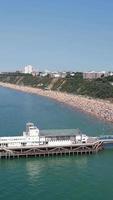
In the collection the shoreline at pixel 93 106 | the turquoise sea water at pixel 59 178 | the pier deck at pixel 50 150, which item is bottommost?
the turquoise sea water at pixel 59 178

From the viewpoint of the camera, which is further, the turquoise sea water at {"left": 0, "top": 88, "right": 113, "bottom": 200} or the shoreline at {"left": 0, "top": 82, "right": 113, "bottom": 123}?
the shoreline at {"left": 0, "top": 82, "right": 113, "bottom": 123}

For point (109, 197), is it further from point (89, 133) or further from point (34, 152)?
point (89, 133)

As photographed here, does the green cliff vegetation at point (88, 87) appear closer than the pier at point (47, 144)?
No

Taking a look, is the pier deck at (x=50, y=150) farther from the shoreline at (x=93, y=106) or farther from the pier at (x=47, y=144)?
the shoreline at (x=93, y=106)

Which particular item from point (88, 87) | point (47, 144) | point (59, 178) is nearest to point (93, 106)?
point (88, 87)

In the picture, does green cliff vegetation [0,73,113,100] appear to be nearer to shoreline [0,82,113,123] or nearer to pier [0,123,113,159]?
shoreline [0,82,113,123]

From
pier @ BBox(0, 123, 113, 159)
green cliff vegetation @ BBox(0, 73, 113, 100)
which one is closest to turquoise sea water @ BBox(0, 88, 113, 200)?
pier @ BBox(0, 123, 113, 159)

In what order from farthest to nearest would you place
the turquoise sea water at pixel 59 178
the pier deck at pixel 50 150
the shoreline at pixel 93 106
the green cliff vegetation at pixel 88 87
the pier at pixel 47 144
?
the green cliff vegetation at pixel 88 87
the shoreline at pixel 93 106
the pier at pixel 47 144
the pier deck at pixel 50 150
the turquoise sea water at pixel 59 178

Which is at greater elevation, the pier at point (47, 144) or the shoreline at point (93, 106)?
the shoreline at point (93, 106)

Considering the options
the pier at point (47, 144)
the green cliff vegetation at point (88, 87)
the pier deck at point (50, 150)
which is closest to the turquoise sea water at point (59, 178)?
the pier deck at point (50, 150)

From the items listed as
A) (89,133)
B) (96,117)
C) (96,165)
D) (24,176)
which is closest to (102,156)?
(96,165)

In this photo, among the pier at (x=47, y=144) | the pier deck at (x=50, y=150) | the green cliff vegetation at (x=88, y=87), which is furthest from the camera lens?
the green cliff vegetation at (x=88, y=87)
